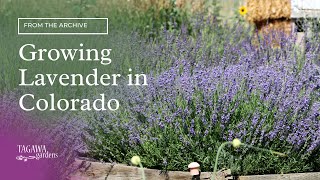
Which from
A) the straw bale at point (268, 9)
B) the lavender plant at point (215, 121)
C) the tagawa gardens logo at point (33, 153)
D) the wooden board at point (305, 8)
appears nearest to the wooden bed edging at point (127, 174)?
the lavender plant at point (215, 121)

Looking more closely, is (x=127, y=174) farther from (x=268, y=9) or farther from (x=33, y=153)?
(x=268, y=9)

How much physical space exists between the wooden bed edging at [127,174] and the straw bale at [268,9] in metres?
3.01

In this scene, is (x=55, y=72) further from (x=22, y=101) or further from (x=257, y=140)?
(x=257, y=140)

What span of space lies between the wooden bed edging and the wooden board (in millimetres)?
2633

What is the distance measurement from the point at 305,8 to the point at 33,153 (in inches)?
134

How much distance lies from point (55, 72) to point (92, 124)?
0.40 m

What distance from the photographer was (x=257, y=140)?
406cm

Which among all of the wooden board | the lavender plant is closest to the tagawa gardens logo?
the lavender plant

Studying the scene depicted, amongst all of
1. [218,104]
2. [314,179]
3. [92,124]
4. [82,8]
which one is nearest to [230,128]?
Answer: [218,104]

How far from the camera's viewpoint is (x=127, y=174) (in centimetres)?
402

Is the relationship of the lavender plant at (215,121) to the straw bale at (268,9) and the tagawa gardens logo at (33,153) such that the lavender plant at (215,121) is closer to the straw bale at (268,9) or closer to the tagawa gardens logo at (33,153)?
the tagawa gardens logo at (33,153)

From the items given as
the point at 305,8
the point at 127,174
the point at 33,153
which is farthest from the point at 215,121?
the point at 305,8

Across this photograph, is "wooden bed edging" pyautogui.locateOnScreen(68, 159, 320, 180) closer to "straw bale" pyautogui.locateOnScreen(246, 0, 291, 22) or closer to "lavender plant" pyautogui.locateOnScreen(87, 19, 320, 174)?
"lavender plant" pyautogui.locateOnScreen(87, 19, 320, 174)

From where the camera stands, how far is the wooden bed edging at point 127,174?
3.96 metres
